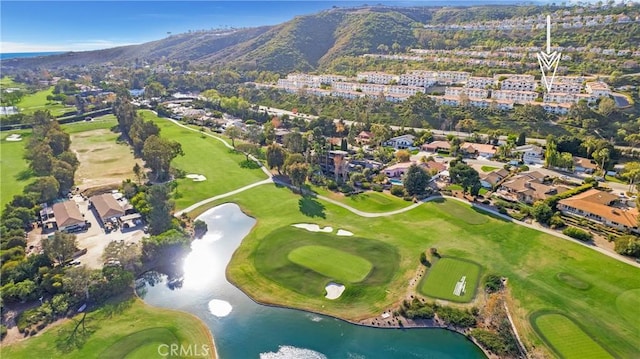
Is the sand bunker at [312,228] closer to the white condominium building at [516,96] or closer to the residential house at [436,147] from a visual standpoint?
the residential house at [436,147]

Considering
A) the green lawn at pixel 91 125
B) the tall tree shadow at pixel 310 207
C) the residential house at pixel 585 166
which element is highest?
the green lawn at pixel 91 125

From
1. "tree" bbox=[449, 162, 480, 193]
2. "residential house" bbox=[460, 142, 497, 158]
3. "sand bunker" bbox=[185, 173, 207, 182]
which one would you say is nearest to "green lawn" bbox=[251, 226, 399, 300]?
"tree" bbox=[449, 162, 480, 193]

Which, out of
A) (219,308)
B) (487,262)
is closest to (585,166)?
(487,262)

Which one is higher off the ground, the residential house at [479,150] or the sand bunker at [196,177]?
the residential house at [479,150]

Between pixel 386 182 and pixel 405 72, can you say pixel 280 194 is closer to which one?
pixel 386 182

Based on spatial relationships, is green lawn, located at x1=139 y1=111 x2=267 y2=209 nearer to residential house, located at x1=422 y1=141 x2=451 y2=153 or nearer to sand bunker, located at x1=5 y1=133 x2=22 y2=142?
sand bunker, located at x1=5 y1=133 x2=22 y2=142

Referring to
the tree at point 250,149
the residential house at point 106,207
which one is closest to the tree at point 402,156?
the tree at point 250,149
